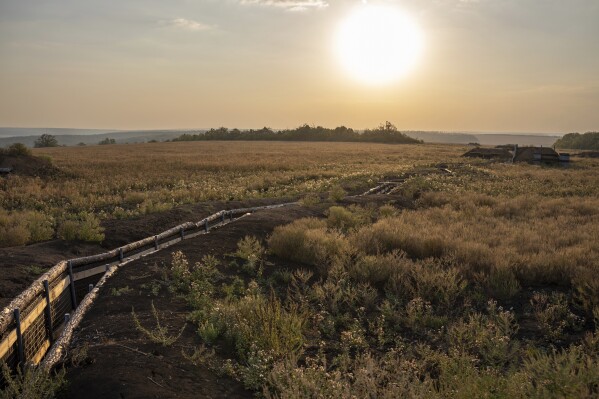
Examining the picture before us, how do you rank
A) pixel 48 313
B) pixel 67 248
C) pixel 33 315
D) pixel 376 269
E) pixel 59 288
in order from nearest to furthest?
pixel 33 315
pixel 48 313
pixel 59 288
pixel 376 269
pixel 67 248

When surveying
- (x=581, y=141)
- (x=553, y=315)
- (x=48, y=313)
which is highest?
(x=581, y=141)

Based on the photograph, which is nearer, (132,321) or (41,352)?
(132,321)

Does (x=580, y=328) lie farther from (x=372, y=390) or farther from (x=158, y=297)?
(x=158, y=297)

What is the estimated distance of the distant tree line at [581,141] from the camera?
348 feet

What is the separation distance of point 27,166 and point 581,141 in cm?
11586

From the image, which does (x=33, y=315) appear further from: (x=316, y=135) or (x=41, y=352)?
(x=316, y=135)

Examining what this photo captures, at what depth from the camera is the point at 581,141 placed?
109500mm

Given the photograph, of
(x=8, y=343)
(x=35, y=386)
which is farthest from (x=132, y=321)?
(x=35, y=386)

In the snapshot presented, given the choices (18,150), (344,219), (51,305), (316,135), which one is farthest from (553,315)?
(316,135)

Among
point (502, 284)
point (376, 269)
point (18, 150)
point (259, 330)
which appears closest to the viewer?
point (259, 330)

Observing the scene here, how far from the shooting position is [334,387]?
4.36m

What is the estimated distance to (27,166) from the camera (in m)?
30.0

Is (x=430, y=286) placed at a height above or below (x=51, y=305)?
above

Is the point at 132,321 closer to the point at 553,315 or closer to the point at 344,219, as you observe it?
the point at 553,315
